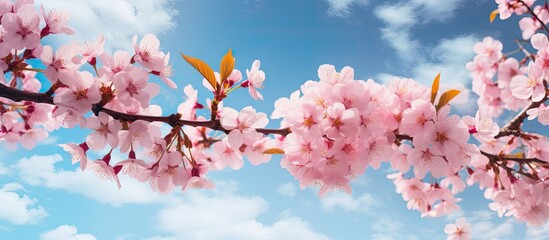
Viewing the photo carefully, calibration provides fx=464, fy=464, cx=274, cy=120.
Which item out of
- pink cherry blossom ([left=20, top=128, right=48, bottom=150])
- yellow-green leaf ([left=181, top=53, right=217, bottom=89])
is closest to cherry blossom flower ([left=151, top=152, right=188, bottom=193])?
yellow-green leaf ([left=181, top=53, right=217, bottom=89])

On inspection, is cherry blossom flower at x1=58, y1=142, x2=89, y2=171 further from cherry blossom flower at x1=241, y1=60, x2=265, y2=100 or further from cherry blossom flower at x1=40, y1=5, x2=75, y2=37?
cherry blossom flower at x1=241, y1=60, x2=265, y2=100

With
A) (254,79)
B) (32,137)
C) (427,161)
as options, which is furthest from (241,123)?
(32,137)

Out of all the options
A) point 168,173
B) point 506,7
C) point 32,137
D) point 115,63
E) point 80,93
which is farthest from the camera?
point 506,7

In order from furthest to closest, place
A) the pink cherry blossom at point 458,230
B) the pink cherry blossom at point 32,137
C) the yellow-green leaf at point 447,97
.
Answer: the pink cherry blossom at point 458,230
the pink cherry blossom at point 32,137
the yellow-green leaf at point 447,97

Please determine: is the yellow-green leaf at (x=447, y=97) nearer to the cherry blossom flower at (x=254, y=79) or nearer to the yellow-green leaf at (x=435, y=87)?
the yellow-green leaf at (x=435, y=87)

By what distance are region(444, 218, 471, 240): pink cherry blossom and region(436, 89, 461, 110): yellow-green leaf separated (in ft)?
9.29

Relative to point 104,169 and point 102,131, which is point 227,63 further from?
point 104,169

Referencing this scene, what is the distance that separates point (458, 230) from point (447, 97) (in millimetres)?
2922

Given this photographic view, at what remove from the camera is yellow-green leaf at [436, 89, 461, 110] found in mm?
1977

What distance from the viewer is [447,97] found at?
78.3 inches

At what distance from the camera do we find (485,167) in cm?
352

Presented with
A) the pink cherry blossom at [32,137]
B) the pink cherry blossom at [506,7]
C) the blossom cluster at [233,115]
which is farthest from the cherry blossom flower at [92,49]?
the pink cherry blossom at [506,7]

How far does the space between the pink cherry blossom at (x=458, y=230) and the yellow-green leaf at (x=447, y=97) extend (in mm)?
2831

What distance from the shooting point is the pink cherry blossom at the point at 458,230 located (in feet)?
14.6
